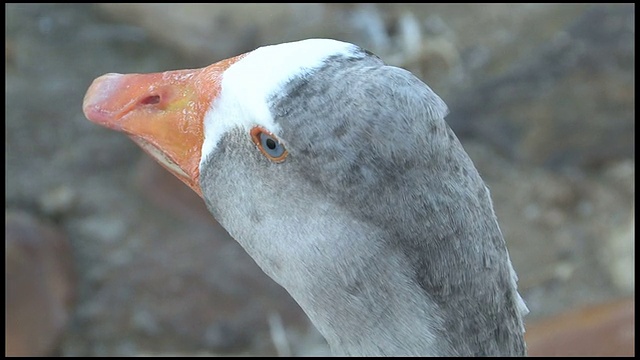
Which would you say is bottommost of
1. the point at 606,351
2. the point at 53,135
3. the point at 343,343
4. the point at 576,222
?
the point at 53,135

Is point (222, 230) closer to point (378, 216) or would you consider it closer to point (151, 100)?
point (151, 100)

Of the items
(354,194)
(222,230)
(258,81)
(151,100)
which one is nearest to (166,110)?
(151,100)

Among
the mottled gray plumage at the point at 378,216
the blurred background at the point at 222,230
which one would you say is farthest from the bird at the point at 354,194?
the blurred background at the point at 222,230

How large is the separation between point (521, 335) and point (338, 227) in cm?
29

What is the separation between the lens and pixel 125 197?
119 inches

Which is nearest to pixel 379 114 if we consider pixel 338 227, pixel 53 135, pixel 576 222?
pixel 338 227

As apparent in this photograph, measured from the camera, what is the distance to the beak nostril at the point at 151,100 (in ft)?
4.30

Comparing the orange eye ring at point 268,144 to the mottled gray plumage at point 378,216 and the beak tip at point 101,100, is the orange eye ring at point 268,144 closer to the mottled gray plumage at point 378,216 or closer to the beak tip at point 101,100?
the mottled gray plumage at point 378,216

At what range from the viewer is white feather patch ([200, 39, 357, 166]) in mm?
1158

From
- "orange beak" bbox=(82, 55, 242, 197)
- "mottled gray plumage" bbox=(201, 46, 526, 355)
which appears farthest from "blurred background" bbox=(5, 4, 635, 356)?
"orange beak" bbox=(82, 55, 242, 197)

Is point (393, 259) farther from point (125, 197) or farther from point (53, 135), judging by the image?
point (53, 135)

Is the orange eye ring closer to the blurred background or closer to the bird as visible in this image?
the bird

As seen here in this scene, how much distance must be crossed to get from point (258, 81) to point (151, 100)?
0.21 m

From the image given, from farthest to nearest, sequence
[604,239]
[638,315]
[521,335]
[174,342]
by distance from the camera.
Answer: [604,239]
[174,342]
[638,315]
[521,335]
